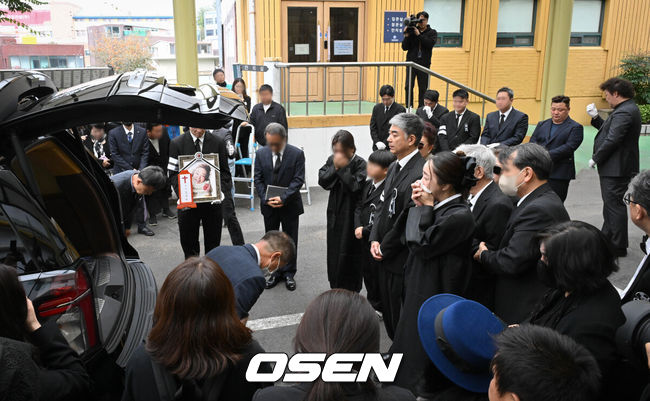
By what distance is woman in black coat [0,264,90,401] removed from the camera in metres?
1.71

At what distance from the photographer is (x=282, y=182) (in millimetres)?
5801

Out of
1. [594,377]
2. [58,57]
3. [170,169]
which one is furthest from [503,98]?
[58,57]

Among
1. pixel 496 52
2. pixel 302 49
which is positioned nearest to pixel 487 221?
pixel 302 49

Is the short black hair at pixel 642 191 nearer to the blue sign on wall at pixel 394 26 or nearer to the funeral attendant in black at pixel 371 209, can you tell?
the funeral attendant in black at pixel 371 209

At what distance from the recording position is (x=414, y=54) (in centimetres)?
1090

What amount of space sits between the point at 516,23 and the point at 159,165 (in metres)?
11.5

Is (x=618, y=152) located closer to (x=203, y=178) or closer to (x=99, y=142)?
(x=203, y=178)

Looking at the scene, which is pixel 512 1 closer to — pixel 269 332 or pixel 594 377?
pixel 269 332

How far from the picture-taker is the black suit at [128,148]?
306 inches

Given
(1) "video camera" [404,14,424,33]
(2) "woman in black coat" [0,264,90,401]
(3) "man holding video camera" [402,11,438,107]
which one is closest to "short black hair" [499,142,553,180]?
(2) "woman in black coat" [0,264,90,401]

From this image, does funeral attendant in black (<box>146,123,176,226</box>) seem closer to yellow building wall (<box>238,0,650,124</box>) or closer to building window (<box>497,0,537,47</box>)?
yellow building wall (<box>238,0,650,124</box>)

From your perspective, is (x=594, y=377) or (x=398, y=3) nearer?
(x=594, y=377)

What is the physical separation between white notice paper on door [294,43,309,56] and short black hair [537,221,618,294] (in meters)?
12.2

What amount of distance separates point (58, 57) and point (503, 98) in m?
58.5
